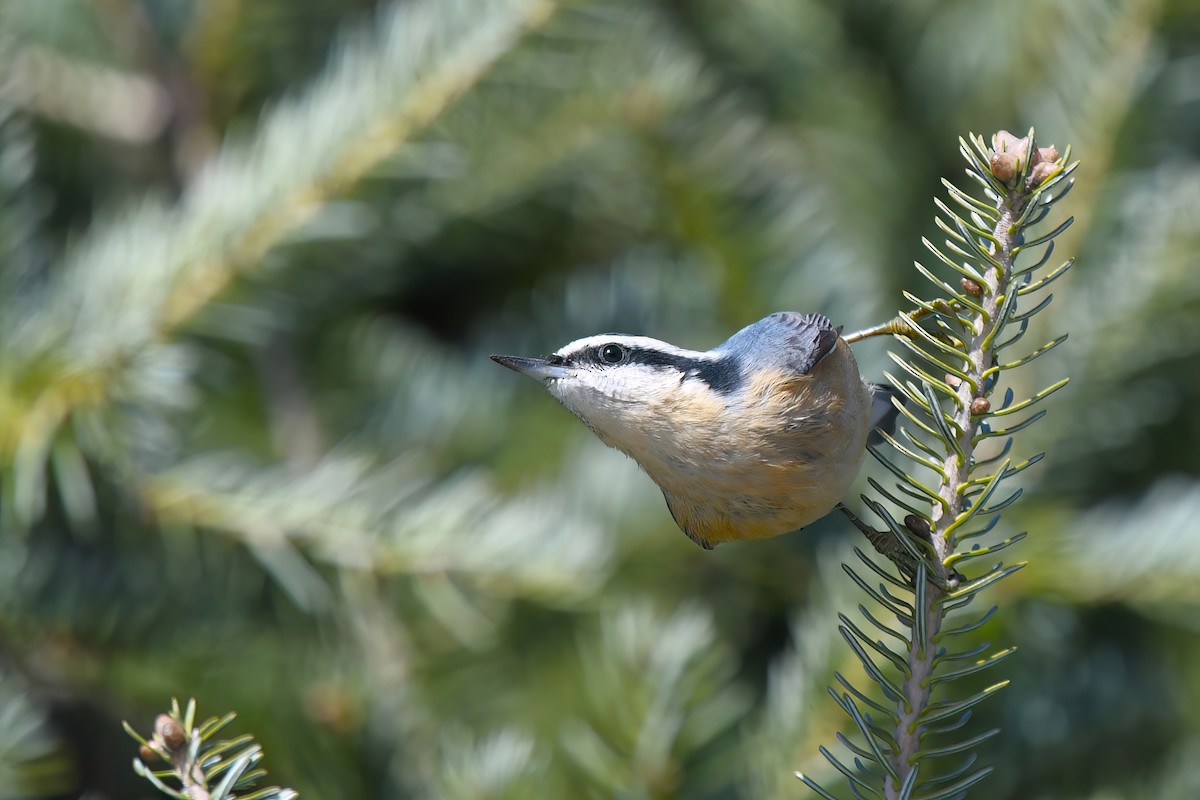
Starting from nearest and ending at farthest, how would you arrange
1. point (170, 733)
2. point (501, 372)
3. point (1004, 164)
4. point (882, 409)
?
point (170, 733) < point (1004, 164) < point (882, 409) < point (501, 372)

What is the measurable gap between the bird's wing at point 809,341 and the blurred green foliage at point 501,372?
0.91 ft

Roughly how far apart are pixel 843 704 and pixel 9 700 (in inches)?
35.2

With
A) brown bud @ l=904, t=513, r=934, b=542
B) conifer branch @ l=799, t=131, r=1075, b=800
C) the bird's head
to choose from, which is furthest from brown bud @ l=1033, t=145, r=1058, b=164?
the bird's head

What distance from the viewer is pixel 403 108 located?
4.39 feet

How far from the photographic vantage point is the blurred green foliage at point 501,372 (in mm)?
1252

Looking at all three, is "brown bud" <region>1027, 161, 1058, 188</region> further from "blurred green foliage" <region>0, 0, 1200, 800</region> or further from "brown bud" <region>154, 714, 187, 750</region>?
"brown bud" <region>154, 714, 187, 750</region>

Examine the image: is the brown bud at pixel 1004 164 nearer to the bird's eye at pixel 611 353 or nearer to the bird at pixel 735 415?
A: the bird at pixel 735 415

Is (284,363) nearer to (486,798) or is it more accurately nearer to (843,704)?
(486,798)

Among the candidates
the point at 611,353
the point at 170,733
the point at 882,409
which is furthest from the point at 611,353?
the point at 170,733

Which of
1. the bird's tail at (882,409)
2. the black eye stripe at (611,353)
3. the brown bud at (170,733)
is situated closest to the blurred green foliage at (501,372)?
the bird's tail at (882,409)

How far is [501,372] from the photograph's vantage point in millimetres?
1628

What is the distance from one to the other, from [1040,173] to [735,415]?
0.41m

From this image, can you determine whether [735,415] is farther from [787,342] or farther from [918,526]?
[918,526]

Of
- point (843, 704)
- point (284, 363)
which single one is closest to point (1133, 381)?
point (843, 704)
